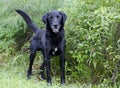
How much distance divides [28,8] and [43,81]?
1.84 m

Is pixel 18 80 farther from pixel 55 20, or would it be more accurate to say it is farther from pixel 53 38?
pixel 55 20

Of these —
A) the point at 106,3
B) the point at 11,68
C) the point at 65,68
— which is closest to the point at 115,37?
the point at 106,3

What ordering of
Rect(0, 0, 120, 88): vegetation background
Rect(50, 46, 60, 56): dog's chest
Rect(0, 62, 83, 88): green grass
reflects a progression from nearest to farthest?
Rect(0, 62, 83, 88): green grass < Rect(0, 0, 120, 88): vegetation background < Rect(50, 46, 60, 56): dog's chest

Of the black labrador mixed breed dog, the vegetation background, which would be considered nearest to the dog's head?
the black labrador mixed breed dog

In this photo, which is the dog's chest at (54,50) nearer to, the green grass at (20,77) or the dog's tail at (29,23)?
the green grass at (20,77)

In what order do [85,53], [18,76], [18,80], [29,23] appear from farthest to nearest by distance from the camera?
[29,23] < [18,76] < [85,53] < [18,80]

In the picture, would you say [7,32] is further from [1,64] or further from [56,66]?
[56,66]

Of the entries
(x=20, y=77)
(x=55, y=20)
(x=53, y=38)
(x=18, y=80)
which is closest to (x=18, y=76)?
(x=20, y=77)

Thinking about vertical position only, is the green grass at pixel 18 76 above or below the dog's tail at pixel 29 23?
below

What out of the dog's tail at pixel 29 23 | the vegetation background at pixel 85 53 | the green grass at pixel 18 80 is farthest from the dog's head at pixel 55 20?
the green grass at pixel 18 80

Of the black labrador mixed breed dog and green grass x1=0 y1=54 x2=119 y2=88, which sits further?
the black labrador mixed breed dog

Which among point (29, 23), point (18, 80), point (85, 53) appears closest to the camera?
point (18, 80)

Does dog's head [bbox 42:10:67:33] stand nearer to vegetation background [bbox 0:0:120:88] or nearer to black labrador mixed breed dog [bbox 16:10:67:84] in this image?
black labrador mixed breed dog [bbox 16:10:67:84]

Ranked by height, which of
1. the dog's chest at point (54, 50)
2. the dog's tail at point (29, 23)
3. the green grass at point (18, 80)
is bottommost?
the green grass at point (18, 80)
